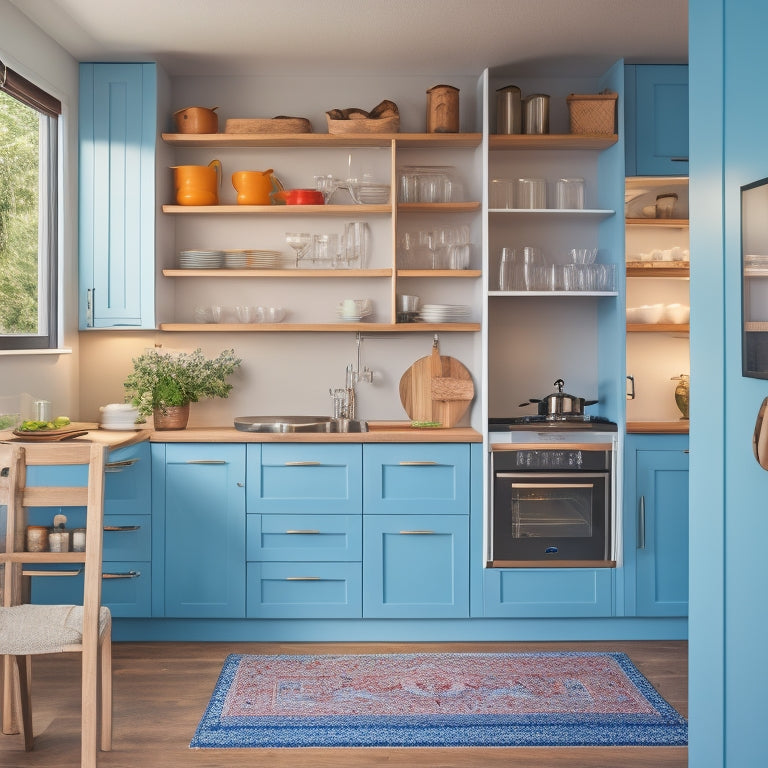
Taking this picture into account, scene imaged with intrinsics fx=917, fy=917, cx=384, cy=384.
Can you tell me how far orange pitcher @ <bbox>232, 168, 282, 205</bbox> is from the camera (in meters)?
4.57

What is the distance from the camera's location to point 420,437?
4.29 m

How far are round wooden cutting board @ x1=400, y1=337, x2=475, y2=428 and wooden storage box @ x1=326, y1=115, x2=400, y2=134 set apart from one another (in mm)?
1102

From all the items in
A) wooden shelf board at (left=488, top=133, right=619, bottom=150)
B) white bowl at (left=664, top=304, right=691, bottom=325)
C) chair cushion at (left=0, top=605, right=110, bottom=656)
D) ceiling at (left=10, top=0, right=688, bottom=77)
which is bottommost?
chair cushion at (left=0, top=605, right=110, bottom=656)

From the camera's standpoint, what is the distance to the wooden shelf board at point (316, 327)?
14.9 ft

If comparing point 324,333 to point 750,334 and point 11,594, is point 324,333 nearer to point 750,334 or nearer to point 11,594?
point 11,594

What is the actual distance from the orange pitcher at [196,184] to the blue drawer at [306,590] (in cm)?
182

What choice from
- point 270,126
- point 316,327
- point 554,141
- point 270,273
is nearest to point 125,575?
point 316,327

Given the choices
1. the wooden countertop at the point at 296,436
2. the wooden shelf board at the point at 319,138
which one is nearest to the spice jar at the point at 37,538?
the wooden countertop at the point at 296,436

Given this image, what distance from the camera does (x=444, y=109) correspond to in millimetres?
4480

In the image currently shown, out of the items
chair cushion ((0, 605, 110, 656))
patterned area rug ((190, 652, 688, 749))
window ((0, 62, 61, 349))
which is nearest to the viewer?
chair cushion ((0, 605, 110, 656))

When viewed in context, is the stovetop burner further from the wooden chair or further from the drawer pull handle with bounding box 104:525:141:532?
the wooden chair

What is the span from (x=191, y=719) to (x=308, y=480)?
1269mm

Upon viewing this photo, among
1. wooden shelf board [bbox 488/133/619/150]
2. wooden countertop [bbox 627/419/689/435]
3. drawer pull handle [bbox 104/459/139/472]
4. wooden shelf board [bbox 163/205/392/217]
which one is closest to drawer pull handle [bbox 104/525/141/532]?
drawer pull handle [bbox 104/459/139/472]

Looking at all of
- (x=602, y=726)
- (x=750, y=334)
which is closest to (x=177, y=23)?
A: (x=750, y=334)
